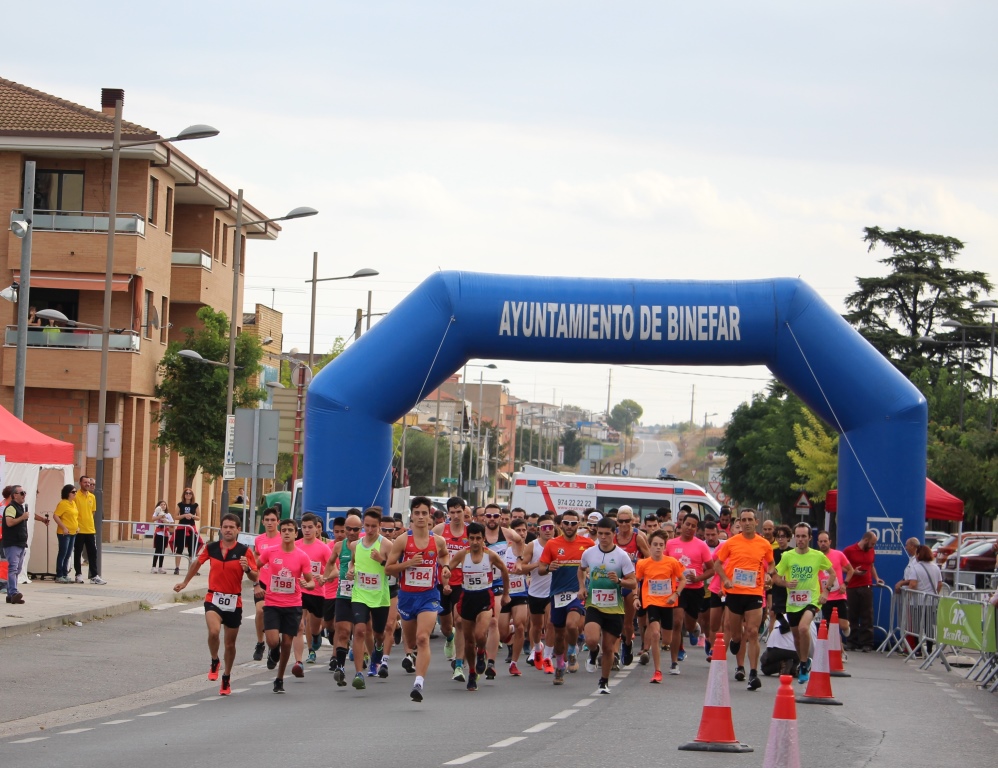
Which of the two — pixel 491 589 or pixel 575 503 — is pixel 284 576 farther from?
pixel 575 503

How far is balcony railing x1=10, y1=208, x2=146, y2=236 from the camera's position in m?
44.2

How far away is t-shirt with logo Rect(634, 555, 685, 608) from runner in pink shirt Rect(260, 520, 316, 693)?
4377 mm

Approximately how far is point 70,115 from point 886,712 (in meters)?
36.8

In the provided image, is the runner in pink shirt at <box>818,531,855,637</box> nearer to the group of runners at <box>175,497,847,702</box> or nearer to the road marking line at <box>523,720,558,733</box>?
the group of runners at <box>175,497,847,702</box>

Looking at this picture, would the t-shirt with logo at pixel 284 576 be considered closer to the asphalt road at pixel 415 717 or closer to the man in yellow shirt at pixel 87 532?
the asphalt road at pixel 415 717

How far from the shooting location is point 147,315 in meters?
46.5

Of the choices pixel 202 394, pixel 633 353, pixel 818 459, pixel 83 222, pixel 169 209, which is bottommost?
pixel 818 459

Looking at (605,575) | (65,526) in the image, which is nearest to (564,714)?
(605,575)

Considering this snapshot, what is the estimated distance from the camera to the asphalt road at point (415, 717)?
10.5 meters

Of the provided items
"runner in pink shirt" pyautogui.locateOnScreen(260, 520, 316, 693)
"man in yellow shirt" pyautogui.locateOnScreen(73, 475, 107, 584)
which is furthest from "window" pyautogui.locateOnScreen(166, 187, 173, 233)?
"runner in pink shirt" pyautogui.locateOnScreen(260, 520, 316, 693)

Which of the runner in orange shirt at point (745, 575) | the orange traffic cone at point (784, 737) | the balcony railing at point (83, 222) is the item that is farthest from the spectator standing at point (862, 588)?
the balcony railing at point (83, 222)

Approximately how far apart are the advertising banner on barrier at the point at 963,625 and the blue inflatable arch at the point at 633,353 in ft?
7.18

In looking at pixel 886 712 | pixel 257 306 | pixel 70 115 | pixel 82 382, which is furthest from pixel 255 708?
pixel 257 306

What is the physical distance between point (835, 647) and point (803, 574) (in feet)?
2.95
